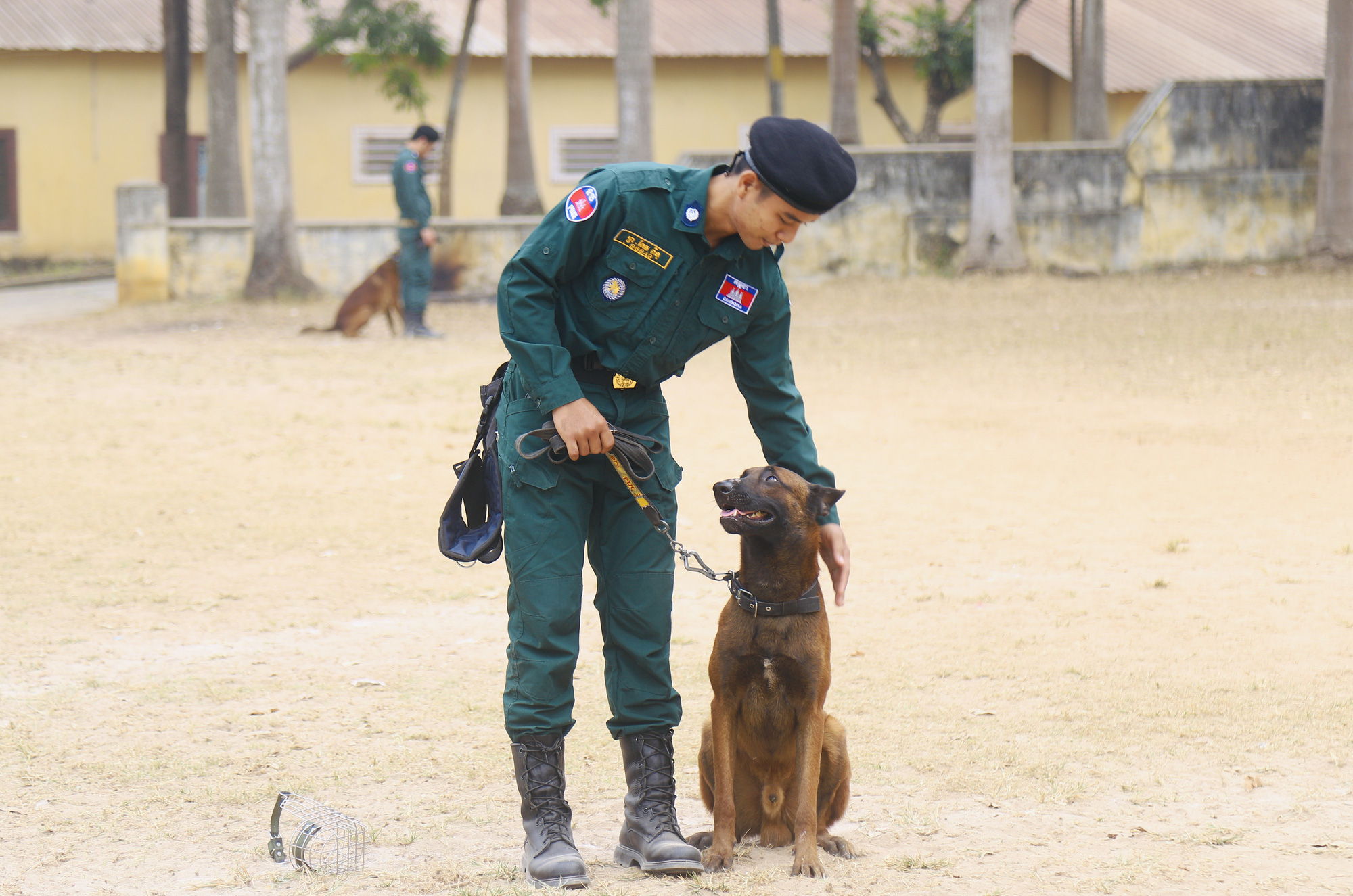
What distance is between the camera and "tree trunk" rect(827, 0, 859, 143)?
20.6 meters

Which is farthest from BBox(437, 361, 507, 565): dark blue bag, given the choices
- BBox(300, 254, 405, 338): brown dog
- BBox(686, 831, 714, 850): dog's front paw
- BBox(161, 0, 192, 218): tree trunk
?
BBox(161, 0, 192, 218): tree trunk

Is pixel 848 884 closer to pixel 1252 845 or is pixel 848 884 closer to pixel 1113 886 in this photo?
pixel 1113 886

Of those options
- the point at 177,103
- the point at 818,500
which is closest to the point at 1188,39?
the point at 177,103

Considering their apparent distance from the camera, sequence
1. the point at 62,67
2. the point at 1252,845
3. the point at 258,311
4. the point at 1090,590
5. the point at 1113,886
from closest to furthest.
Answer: the point at 1113,886
the point at 1252,845
the point at 1090,590
the point at 258,311
the point at 62,67

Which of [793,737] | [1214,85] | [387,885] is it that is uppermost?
[1214,85]

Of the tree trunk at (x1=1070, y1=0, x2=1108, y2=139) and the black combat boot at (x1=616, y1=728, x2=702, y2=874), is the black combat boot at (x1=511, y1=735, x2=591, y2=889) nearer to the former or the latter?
the black combat boot at (x1=616, y1=728, x2=702, y2=874)

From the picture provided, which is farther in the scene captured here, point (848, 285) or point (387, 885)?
point (848, 285)

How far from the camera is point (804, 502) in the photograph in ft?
11.3

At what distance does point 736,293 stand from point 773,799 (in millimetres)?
1279

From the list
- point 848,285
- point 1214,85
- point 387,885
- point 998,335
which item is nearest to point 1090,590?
point 387,885

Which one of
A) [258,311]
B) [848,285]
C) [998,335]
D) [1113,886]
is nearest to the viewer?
[1113,886]

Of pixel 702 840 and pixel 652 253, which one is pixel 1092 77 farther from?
pixel 702 840

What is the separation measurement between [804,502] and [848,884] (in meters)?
0.91

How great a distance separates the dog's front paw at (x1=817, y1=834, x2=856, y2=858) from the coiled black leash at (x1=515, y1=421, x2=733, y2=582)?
0.70 m
